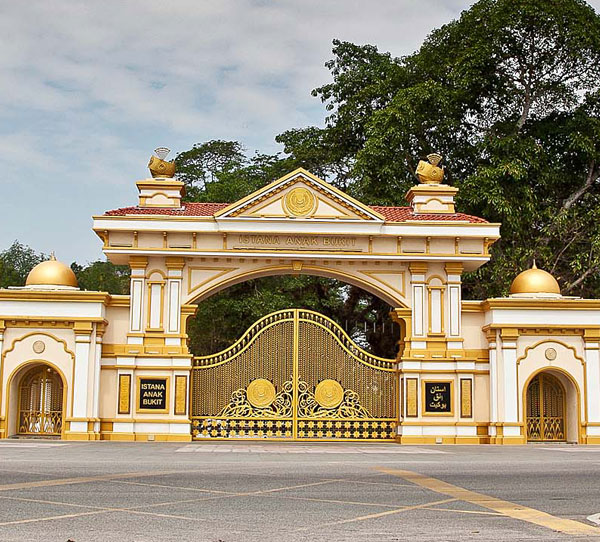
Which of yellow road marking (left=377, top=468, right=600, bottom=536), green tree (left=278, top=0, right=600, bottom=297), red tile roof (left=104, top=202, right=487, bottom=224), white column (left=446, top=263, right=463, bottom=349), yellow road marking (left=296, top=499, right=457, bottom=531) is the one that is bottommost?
yellow road marking (left=296, top=499, right=457, bottom=531)

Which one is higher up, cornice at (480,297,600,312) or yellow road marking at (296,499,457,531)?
cornice at (480,297,600,312)

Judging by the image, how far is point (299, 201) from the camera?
20.8 m

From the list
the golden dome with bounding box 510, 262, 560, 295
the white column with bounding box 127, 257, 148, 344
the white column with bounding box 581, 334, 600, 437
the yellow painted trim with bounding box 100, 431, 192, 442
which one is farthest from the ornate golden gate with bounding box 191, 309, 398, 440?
the white column with bounding box 581, 334, 600, 437

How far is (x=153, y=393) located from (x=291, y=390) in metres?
3.09

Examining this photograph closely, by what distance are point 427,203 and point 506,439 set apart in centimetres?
581

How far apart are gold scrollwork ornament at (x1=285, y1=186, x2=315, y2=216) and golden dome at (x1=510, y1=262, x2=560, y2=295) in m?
5.32

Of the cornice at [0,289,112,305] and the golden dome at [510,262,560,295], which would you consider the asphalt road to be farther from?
the golden dome at [510,262,560,295]

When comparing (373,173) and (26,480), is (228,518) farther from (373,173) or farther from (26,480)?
(373,173)

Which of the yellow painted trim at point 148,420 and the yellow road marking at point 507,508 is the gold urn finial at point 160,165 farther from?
the yellow road marking at point 507,508

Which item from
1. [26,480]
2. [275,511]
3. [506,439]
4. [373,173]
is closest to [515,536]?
[275,511]

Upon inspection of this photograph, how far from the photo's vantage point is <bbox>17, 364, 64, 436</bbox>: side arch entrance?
20562 mm

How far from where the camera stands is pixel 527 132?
31.0 metres

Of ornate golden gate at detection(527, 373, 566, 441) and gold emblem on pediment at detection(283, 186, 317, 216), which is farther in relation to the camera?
ornate golden gate at detection(527, 373, 566, 441)

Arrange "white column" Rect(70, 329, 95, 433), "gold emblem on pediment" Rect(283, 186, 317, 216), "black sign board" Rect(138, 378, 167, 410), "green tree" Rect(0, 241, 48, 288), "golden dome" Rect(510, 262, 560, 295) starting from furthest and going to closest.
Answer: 1. "green tree" Rect(0, 241, 48, 288)
2. "golden dome" Rect(510, 262, 560, 295)
3. "gold emblem on pediment" Rect(283, 186, 317, 216)
4. "black sign board" Rect(138, 378, 167, 410)
5. "white column" Rect(70, 329, 95, 433)
